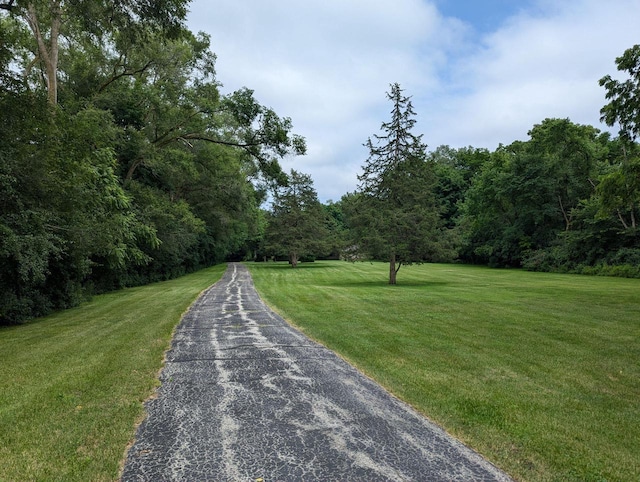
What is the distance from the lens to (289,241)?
3950 cm

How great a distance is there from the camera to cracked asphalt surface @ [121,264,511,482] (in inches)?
117

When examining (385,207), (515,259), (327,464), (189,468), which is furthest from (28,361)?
(515,259)

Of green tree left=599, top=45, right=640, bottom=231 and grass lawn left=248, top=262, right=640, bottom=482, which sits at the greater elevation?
green tree left=599, top=45, right=640, bottom=231

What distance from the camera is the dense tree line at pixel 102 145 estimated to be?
9312mm

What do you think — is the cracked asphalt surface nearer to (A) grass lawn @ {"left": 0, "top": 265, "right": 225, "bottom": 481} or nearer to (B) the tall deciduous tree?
(A) grass lawn @ {"left": 0, "top": 265, "right": 225, "bottom": 481}

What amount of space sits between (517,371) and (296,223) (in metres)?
34.9

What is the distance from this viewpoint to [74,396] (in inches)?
179

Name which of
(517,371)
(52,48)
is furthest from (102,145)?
(517,371)

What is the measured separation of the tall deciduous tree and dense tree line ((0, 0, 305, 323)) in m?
6.96

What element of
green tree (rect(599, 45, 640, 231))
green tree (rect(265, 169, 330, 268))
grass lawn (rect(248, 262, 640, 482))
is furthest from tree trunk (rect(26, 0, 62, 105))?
green tree (rect(265, 169, 330, 268))

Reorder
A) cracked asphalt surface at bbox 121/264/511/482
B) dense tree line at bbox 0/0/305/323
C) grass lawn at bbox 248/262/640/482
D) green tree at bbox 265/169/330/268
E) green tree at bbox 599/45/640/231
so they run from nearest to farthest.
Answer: cracked asphalt surface at bbox 121/264/511/482
grass lawn at bbox 248/262/640/482
dense tree line at bbox 0/0/305/323
green tree at bbox 599/45/640/231
green tree at bbox 265/169/330/268

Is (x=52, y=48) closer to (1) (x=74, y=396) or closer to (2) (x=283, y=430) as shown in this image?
(1) (x=74, y=396)

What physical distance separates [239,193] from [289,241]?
1040 cm

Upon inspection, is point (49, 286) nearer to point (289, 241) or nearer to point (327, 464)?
point (327, 464)
